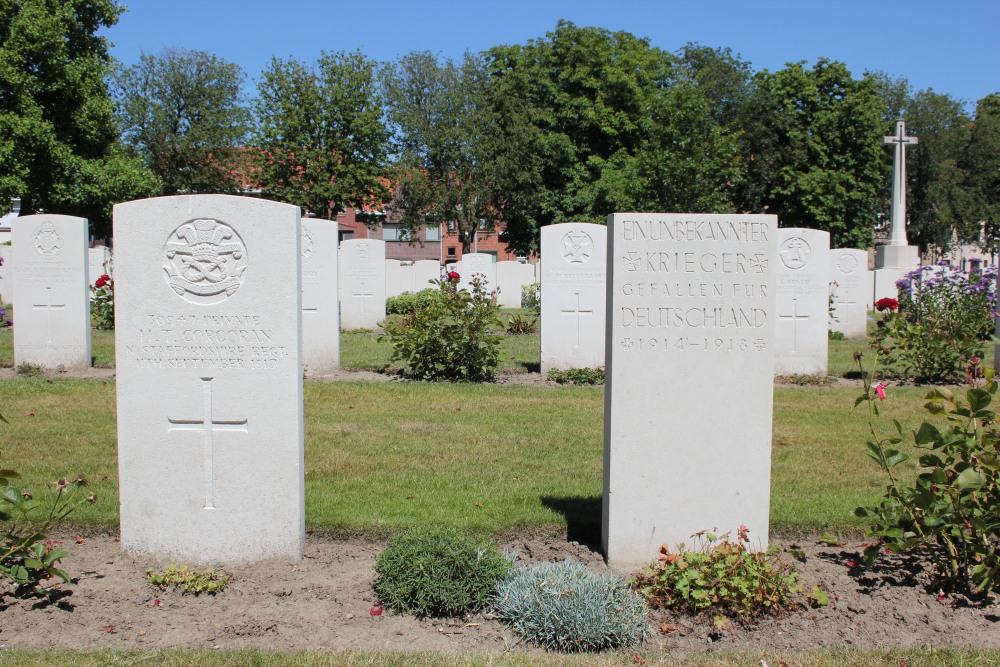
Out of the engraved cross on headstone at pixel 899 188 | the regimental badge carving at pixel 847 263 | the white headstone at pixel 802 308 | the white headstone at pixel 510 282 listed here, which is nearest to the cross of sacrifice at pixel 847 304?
the regimental badge carving at pixel 847 263

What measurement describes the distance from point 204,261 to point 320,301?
6833 millimetres

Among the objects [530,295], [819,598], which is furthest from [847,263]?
[819,598]

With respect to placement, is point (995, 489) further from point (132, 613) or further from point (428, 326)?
point (428, 326)

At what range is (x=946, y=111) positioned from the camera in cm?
4794

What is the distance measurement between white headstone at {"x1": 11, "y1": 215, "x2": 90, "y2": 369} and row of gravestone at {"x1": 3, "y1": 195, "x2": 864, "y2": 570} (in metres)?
7.30

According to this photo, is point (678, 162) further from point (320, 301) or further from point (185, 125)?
point (185, 125)

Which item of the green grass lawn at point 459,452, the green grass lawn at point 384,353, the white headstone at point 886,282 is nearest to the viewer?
the green grass lawn at point 459,452

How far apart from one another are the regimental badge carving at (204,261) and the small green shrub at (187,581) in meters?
1.45

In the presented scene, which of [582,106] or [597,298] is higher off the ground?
[582,106]

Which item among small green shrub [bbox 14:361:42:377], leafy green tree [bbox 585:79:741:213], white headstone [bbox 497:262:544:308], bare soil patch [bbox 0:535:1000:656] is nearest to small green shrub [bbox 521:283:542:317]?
white headstone [bbox 497:262:544:308]

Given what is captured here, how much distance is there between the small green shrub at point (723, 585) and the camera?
4.10m

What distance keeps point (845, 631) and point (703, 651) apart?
72 cm

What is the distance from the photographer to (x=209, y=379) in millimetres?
4770

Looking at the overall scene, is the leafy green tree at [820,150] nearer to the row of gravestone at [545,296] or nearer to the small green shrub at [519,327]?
the small green shrub at [519,327]
